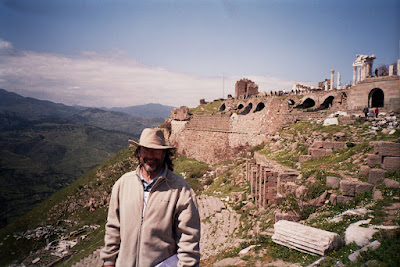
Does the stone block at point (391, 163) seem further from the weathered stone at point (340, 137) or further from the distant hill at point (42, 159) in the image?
the distant hill at point (42, 159)

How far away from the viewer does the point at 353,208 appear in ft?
24.0

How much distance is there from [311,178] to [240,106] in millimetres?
31796

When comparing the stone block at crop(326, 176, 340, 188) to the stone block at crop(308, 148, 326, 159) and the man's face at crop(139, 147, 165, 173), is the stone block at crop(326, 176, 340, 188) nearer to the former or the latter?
the stone block at crop(308, 148, 326, 159)

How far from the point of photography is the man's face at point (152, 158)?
3.14 metres

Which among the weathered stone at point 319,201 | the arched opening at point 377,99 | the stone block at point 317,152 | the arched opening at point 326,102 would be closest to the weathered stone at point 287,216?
the weathered stone at point 319,201

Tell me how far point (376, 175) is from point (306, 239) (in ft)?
12.7

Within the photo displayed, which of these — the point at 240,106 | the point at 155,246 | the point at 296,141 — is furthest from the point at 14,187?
the point at 155,246

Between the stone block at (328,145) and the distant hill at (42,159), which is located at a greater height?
the stone block at (328,145)

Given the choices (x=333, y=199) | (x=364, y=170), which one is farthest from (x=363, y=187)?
(x=364, y=170)

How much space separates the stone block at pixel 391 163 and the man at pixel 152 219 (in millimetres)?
8055

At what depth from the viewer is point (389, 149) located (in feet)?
27.9

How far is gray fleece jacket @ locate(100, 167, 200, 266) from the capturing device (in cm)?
288

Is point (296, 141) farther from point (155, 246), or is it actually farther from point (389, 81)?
point (155, 246)

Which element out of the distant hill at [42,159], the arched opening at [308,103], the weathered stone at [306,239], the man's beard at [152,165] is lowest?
the distant hill at [42,159]
